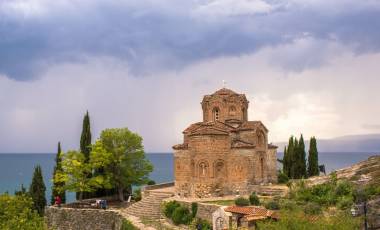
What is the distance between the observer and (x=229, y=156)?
117 ft

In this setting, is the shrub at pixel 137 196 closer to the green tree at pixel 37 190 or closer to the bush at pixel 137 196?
the bush at pixel 137 196

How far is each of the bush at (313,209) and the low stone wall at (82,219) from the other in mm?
13481

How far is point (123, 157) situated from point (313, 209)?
18.9 m

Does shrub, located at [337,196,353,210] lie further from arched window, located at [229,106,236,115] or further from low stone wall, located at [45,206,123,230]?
A: low stone wall, located at [45,206,123,230]

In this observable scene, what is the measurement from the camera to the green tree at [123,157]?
1597 inches

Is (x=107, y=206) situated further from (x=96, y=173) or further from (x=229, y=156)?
(x=229, y=156)

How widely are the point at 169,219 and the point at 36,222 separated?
12.1 metres

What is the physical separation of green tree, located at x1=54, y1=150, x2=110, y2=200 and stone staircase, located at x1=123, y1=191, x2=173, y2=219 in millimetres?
4439

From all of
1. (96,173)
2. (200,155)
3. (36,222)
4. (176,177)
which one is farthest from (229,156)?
(36,222)

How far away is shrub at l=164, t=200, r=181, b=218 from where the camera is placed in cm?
3212

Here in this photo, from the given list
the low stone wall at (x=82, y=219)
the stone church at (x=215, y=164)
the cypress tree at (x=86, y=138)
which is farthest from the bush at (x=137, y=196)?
the low stone wall at (x=82, y=219)

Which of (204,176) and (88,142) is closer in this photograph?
(204,176)

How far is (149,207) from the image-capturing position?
35.2 meters

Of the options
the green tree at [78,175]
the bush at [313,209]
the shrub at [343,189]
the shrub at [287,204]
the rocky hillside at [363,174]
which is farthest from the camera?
the green tree at [78,175]
